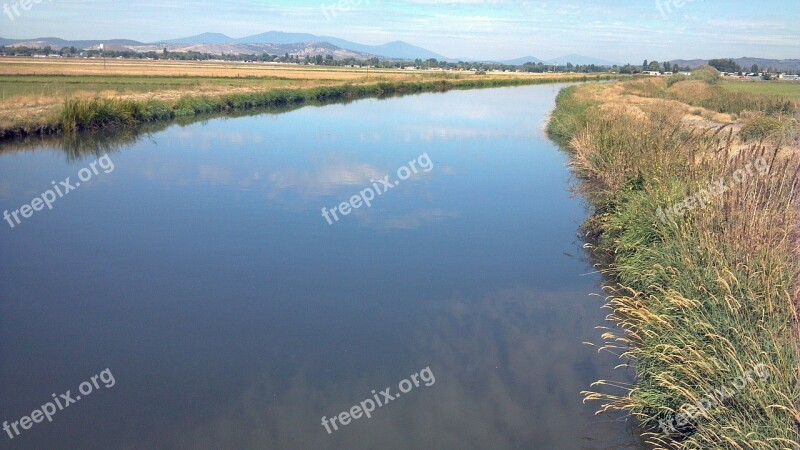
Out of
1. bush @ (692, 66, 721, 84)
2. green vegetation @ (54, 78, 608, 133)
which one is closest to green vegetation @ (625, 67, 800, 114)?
bush @ (692, 66, 721, 84)

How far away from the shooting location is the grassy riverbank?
12.6 ft

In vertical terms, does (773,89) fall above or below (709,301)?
below

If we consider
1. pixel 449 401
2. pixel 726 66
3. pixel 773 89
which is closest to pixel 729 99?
pixel 773 89

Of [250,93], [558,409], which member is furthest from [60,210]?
[250,93]

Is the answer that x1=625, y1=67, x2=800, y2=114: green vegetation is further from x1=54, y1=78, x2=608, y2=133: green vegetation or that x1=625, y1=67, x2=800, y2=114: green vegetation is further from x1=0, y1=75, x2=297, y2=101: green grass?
x1=0, y1=75, x2=297, y2=101: green grass

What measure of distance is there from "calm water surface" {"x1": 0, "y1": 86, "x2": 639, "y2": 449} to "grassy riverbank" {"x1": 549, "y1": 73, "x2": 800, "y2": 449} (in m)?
0.54

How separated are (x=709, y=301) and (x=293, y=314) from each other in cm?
402

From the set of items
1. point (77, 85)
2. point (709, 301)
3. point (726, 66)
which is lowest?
point (726, 66)

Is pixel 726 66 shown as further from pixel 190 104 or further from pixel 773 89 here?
pixel 190 104

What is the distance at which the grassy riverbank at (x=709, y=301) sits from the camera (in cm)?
384

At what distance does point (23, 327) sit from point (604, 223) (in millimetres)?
7434

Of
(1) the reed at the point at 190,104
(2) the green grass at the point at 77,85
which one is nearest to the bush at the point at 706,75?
(1) the reed at the point at 190,104

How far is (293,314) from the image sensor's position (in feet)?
22.5

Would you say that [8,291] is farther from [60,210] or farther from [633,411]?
[633,411]
